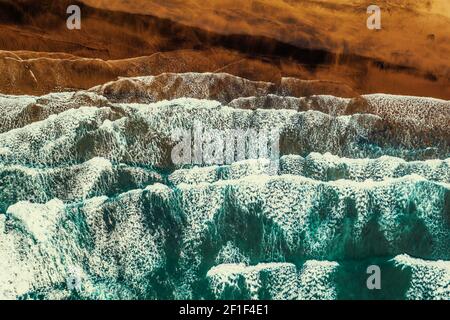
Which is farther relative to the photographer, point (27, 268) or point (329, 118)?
point (329, 118)

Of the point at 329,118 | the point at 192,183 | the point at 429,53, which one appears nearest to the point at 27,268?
the point at 192,183

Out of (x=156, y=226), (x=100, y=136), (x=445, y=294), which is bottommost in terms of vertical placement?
(x=445, y=294)

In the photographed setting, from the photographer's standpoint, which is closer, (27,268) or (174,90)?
(27,268)

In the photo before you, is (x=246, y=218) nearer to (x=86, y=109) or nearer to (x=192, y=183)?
(x=192, y=183)

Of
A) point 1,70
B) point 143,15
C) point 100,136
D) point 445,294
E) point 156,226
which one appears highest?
point 143,15

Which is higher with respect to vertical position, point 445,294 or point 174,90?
point 174,90

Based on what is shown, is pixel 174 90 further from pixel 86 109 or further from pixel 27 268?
pixel 27 268

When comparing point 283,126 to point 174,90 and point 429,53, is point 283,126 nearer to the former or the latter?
point 174,90

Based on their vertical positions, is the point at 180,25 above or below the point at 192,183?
above

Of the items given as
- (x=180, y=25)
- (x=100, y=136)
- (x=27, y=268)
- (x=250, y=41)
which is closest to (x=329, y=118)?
(x=250, y=41)
